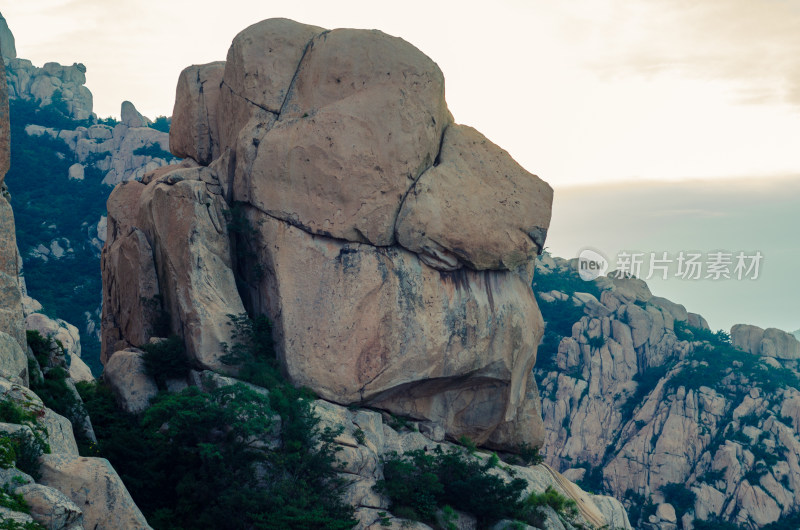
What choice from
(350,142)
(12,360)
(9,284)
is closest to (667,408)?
(350,142)

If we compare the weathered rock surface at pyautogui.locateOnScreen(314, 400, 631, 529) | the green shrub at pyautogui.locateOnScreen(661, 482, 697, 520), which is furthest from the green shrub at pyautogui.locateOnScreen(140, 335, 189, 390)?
the green shrub at pyautogui.locateOnScreen(661, 482, 697, 520)

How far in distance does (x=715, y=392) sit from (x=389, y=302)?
145 ft

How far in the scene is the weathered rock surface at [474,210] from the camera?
1150 inches

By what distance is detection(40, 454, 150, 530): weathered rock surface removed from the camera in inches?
737

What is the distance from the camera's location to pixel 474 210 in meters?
30.0

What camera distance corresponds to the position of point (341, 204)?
2891cm

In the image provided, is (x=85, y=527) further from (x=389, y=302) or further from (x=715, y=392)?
(x=715, y=392)

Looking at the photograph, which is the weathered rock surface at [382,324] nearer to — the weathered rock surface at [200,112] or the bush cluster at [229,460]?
the bush cluster at [229,460]

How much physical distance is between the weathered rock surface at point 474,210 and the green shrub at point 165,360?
8.04 m

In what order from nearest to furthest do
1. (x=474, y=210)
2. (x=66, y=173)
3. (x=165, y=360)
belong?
(x=165, y=360)
(x=474, y=210)
(x=66, y=173)

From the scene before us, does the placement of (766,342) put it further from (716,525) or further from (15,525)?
(15,525)

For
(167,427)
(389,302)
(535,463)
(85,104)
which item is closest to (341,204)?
(389,302)

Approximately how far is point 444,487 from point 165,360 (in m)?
9.74

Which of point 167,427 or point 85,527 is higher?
point 167,427
